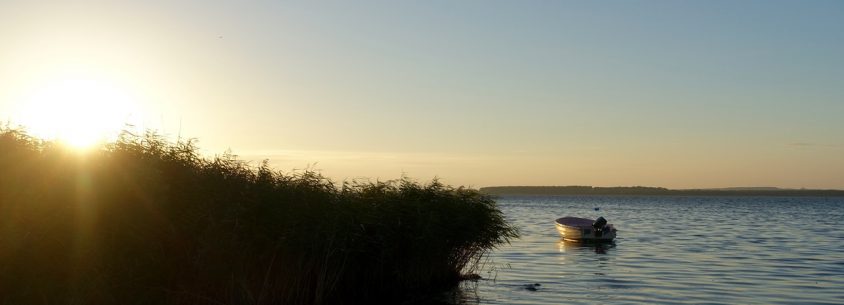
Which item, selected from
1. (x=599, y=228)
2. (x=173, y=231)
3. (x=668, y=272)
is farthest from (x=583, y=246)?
(x=173, y=231)

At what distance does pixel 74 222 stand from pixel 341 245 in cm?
865

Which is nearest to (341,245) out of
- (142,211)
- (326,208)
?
(326,208)

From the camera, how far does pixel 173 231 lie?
1870 cm

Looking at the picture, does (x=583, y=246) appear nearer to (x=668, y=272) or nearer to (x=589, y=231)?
(x=589, y=231)

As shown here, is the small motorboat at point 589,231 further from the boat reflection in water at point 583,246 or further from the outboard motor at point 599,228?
the boat reflection in water at point 583,246

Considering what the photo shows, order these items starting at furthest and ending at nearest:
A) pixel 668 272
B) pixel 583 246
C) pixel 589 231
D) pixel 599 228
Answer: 1. pixel 589 231
2. pixel 599 228
3. pixel 583 246
4. pixel 668 272

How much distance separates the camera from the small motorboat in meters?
60.0

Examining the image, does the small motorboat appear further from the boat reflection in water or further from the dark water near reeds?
the dark water near reeds

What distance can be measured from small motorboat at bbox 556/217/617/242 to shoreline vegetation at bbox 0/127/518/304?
35236 millimetres

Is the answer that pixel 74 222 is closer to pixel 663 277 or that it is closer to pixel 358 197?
pixel 358 197

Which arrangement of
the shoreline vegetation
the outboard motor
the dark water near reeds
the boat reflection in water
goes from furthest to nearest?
the outboard motor
the boat reflection in water
the dark water near reeds
the shoreline vegetation

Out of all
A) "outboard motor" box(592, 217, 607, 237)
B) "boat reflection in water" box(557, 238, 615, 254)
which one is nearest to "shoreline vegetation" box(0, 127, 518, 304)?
"boat reflection in water" box(557, 238, 615, 254)

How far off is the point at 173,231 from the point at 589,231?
4619cm

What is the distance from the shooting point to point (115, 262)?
703 inches
